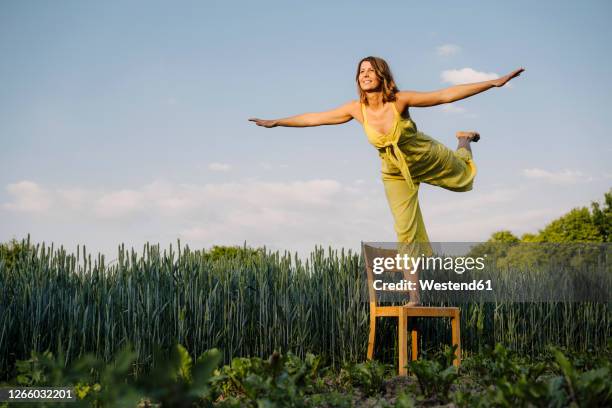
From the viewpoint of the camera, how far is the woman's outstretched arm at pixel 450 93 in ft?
12.4

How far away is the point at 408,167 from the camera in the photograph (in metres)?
4.36

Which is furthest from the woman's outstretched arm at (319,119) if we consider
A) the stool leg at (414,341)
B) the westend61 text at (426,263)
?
the stool leg at (414,341)

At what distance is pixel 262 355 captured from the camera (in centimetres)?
427

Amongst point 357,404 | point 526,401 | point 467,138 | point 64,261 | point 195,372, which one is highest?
point 467,138

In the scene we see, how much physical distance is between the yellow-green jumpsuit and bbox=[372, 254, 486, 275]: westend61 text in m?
0.09

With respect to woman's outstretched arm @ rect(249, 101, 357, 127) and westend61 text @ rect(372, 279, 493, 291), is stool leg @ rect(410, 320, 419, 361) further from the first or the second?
woman's outstretched arm @ rect(249, 101, 357, 127)

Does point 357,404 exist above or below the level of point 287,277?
below

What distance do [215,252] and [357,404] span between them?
903 cm

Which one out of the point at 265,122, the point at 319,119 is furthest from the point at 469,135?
the point at 265,122

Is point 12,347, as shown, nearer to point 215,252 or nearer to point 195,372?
point 195,372

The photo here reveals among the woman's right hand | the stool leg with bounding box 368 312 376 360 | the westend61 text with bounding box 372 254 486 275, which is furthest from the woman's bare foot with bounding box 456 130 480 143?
the stool leg with bounding box 368 312 376 360

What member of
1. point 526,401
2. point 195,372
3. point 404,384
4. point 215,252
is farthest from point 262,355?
point 215,252

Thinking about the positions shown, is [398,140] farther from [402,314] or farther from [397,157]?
[402,314]

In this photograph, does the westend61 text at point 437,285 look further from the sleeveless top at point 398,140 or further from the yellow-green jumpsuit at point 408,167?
the sleeveless top at point 398,140
